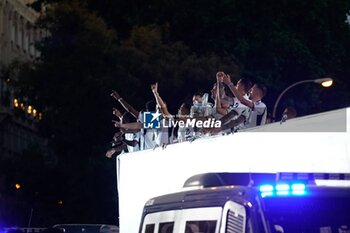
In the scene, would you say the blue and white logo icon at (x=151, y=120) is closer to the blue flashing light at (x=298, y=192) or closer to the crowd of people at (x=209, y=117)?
the crowd of people at (x=209, y=117)

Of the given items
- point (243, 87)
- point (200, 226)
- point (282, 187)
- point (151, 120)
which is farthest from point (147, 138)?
point (282, 187)

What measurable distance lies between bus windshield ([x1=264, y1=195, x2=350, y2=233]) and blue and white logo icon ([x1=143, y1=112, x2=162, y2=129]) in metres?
4.99

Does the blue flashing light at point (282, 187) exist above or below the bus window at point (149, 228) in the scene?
above

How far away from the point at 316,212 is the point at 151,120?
540 cm

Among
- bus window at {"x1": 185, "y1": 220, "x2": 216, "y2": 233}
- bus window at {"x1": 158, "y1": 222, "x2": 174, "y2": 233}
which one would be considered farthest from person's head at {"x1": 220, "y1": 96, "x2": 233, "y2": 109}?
bus window at {"x1": 185, "y1": 220, "x2": 216, "y2": 233}

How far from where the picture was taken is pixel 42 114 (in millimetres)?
33406

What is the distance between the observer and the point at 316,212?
664cm

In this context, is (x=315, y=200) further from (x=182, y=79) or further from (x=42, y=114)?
(x=42, y=114)

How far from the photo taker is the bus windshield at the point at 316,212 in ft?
21.5

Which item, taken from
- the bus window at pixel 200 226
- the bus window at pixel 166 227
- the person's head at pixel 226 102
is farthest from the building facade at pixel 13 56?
the bus window at pixel 200 226

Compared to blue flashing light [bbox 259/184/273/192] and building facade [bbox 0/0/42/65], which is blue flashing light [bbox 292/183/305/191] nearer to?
blue flashing light [bbox 259/184/273/192]

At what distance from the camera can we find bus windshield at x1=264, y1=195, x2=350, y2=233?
6562 mm

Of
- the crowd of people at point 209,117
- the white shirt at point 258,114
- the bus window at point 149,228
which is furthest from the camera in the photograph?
the white shirt at point 258,114

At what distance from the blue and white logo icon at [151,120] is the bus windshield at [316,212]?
4988 millimetres
